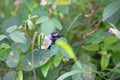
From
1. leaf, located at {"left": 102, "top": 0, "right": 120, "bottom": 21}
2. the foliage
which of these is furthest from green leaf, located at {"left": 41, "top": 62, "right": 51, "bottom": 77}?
leaf, located at {"left": 102, "top": 0, "right": 120, "bottom": 21}

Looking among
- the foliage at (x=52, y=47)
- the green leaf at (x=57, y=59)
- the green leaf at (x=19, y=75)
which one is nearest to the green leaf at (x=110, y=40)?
the foliage at (x=52, y=47)

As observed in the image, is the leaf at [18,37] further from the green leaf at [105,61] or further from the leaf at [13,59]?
the green leaf at [105,61]

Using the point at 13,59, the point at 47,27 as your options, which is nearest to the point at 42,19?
the point at 47,27

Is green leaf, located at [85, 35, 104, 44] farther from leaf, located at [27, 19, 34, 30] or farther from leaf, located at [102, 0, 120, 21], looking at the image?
leaf, located at [27, 19, 34, 30]

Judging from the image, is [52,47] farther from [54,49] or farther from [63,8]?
[63,8]

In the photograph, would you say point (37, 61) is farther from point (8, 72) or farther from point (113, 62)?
point (113, 62)
